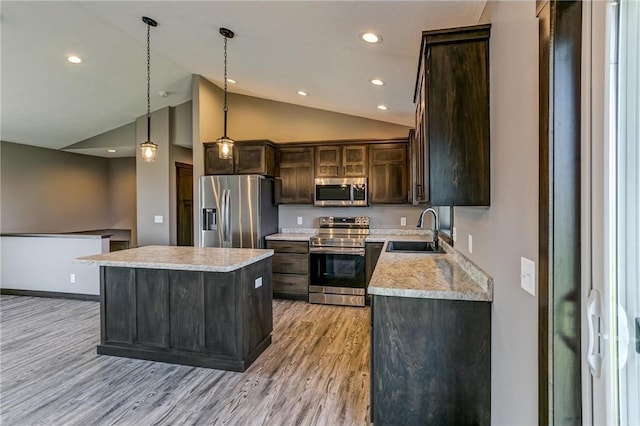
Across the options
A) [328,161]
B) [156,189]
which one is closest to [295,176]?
[328,161]

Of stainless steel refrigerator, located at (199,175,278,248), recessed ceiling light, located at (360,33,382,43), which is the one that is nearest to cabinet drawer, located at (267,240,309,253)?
stainless steel refrigerator, located at (199,175,278,248)

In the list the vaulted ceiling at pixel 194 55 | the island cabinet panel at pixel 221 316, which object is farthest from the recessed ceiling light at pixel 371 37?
the island cabinet panel at pixel 221 316

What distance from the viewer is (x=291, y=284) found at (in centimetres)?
473

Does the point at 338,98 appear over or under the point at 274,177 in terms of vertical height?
over

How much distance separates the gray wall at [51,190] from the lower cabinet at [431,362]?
21.8 feet

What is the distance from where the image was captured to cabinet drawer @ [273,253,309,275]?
467 cm

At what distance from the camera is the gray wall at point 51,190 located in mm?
5516

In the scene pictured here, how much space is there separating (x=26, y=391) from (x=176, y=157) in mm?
4036

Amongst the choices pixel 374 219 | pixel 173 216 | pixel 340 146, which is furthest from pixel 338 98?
pixel 173 216

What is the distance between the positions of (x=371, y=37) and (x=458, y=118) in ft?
3.77

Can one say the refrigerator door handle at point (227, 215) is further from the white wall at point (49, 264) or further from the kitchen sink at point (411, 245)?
the kitchen sink at point (411, 245)

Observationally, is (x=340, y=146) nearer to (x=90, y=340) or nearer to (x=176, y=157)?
(x=176, y=157)

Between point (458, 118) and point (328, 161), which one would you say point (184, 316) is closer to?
point (458, 118)

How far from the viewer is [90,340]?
338cm
